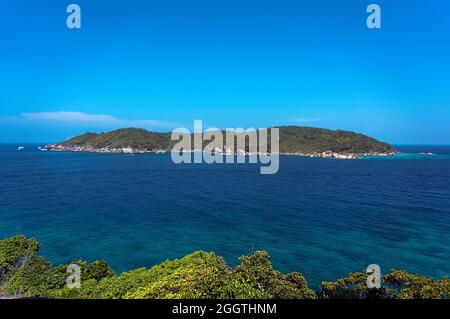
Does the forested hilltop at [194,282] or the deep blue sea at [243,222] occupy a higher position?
the forested hilltop at [194,282]

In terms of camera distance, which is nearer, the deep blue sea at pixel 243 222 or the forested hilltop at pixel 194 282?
the forested hilltop at pixel 194 282

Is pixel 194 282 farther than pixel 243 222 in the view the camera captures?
No

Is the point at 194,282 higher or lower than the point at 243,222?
higher
